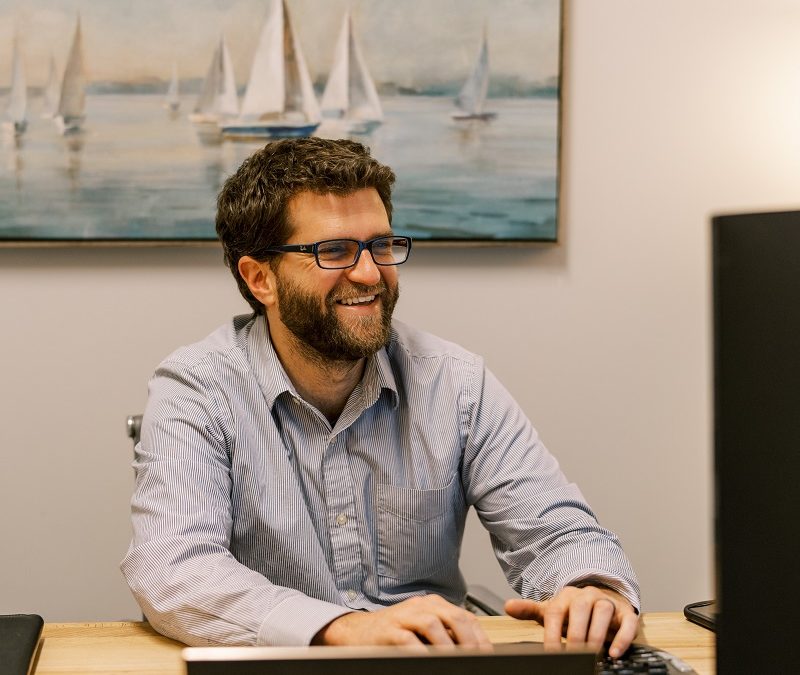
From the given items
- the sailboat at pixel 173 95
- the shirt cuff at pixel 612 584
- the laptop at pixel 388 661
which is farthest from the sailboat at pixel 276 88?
the laptop at pixel 388 661

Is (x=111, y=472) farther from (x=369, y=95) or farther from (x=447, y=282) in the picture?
(x=369, y=95)

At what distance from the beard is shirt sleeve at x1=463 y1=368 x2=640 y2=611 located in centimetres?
21

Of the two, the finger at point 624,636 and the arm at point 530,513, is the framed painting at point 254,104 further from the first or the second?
the finger at point 624,636

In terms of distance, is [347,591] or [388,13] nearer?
[347,591]

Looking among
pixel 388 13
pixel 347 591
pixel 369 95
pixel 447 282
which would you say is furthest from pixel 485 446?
pixel 388 13

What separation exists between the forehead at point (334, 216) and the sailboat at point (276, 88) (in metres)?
0.72

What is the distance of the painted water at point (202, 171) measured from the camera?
7.48 feet

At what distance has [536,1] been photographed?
7.71ft

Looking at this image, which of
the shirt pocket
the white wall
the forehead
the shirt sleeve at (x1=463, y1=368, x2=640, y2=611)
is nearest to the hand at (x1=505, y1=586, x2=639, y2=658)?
the shirt sleeve at (x1=463, y1=368, x2=640, y2=611)

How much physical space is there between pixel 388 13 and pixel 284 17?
26cm

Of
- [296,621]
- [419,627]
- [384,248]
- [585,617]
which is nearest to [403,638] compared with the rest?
[419,627]

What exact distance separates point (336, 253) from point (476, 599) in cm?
70

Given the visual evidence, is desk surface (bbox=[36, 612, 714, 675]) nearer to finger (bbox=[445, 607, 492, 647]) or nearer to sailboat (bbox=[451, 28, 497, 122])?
finger (bbox=[445, 607, 492, 647])

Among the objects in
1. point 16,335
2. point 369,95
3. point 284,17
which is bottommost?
point 16,335
